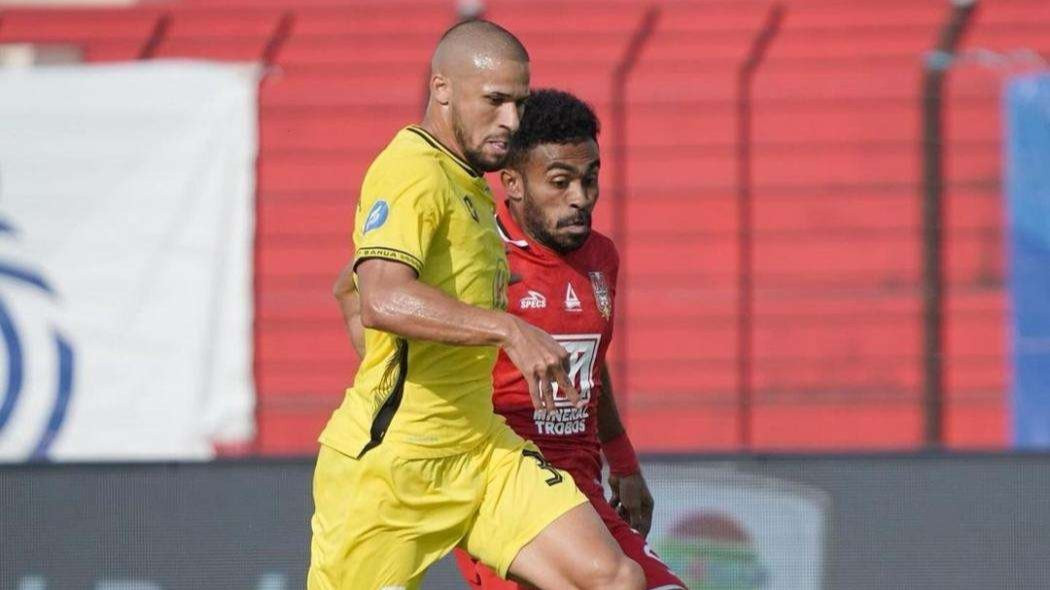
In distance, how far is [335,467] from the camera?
426 centimetres

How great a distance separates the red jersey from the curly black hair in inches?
9.5

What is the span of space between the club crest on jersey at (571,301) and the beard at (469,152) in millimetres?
690

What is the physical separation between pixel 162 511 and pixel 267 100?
127 inches

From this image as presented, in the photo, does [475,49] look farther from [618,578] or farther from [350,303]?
[618,578]

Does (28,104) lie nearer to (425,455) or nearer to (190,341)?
(190,341)

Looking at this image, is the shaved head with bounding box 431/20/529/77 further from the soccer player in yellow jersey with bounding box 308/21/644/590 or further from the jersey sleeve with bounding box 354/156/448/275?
the jersey sleeve with bounding box 354/156/448/275

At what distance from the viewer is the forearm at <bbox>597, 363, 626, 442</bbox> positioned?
5168mm

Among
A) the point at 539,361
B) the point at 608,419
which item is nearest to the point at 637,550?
the point at 608,419

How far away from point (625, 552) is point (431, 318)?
1.19 m

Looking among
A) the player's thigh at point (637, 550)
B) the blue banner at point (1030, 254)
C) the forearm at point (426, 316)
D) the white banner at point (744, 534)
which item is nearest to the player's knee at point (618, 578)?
the player's thigh at point (637, 550)

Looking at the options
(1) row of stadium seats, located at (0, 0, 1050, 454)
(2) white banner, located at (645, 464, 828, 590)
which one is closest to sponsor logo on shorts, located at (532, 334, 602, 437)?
(2) white banner, located at (645, 464, 828, 590)

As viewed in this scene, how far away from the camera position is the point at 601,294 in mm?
4902

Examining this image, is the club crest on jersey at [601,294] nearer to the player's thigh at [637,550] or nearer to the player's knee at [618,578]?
the player's thigh at [637,550]

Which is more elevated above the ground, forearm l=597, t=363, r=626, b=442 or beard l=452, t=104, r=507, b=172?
beard l=452, t=104, r=507, b=172
